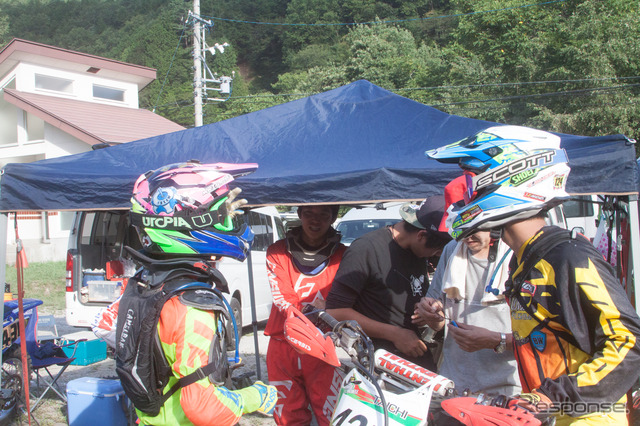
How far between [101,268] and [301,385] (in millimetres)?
4770

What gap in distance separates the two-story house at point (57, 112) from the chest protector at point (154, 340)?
17.1m

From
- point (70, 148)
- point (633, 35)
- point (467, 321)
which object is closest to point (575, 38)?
point (633, 35)

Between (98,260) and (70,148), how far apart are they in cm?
1402

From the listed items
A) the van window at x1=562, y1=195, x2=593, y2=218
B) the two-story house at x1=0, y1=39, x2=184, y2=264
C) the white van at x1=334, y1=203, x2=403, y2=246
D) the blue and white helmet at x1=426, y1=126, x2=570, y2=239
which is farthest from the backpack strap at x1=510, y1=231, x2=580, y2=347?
the two-story house at x1=0, y1=39, x2=184, y2=264

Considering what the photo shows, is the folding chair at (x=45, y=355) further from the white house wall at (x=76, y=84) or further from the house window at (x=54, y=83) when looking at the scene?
the house window at (x=54, y=83)

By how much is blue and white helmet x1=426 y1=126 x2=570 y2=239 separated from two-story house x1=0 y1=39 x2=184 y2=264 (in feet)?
58.2

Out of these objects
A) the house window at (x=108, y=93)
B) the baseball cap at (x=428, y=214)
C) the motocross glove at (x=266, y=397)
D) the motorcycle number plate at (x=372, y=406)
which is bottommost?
the motocross glove at (x=266, y=397)

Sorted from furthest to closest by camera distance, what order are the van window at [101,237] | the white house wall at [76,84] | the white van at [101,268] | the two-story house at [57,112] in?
the white house wall at [76,84] → the two-story house at [57,112] → the van window at [101,237] → the white van at [101,268]

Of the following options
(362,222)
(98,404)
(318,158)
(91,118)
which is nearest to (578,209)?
(362,222)

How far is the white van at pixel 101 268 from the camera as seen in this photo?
6676 millimetres

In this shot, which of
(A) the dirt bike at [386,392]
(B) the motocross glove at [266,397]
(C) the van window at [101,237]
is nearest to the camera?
(A) the dirt bike at [386,392]

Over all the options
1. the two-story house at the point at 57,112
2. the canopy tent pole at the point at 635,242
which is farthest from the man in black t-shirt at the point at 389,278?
the two-story house at the point at 57,112

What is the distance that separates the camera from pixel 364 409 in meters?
1.71

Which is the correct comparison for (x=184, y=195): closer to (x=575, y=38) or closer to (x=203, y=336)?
(x=203, y=336)
